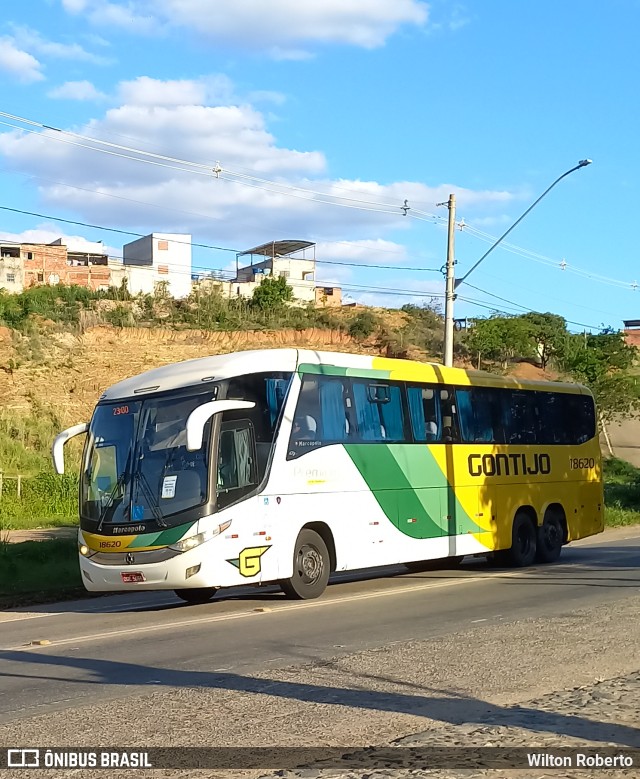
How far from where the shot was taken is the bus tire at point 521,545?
67.9 ft

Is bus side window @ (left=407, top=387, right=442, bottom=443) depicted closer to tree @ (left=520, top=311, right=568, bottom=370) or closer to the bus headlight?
the bus headlight

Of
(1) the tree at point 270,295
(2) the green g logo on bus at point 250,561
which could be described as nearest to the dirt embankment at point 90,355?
(1) the tree at point 270,295

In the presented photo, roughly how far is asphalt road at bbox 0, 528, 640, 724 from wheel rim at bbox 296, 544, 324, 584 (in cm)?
41

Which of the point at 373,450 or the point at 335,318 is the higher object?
the point at 335,318

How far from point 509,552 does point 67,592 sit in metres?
8.33

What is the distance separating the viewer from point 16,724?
7.61 m

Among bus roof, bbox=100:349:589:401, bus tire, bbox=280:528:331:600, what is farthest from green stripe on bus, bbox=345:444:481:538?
bus tire, bbox=280:528:331:600

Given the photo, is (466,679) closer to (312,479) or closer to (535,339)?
(312,479)

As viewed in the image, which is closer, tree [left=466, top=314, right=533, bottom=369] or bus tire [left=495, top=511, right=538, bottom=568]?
bus tire [left=495, top=511, right=538, bottom=568]

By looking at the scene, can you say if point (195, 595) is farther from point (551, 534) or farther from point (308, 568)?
point (551, 534)

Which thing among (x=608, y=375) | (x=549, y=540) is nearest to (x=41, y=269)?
(x=608, y=375)

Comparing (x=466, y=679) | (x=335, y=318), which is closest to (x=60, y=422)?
(x=335, y=318)

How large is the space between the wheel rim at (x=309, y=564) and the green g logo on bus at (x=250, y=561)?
3.04 ft

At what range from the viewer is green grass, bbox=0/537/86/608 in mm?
17562
